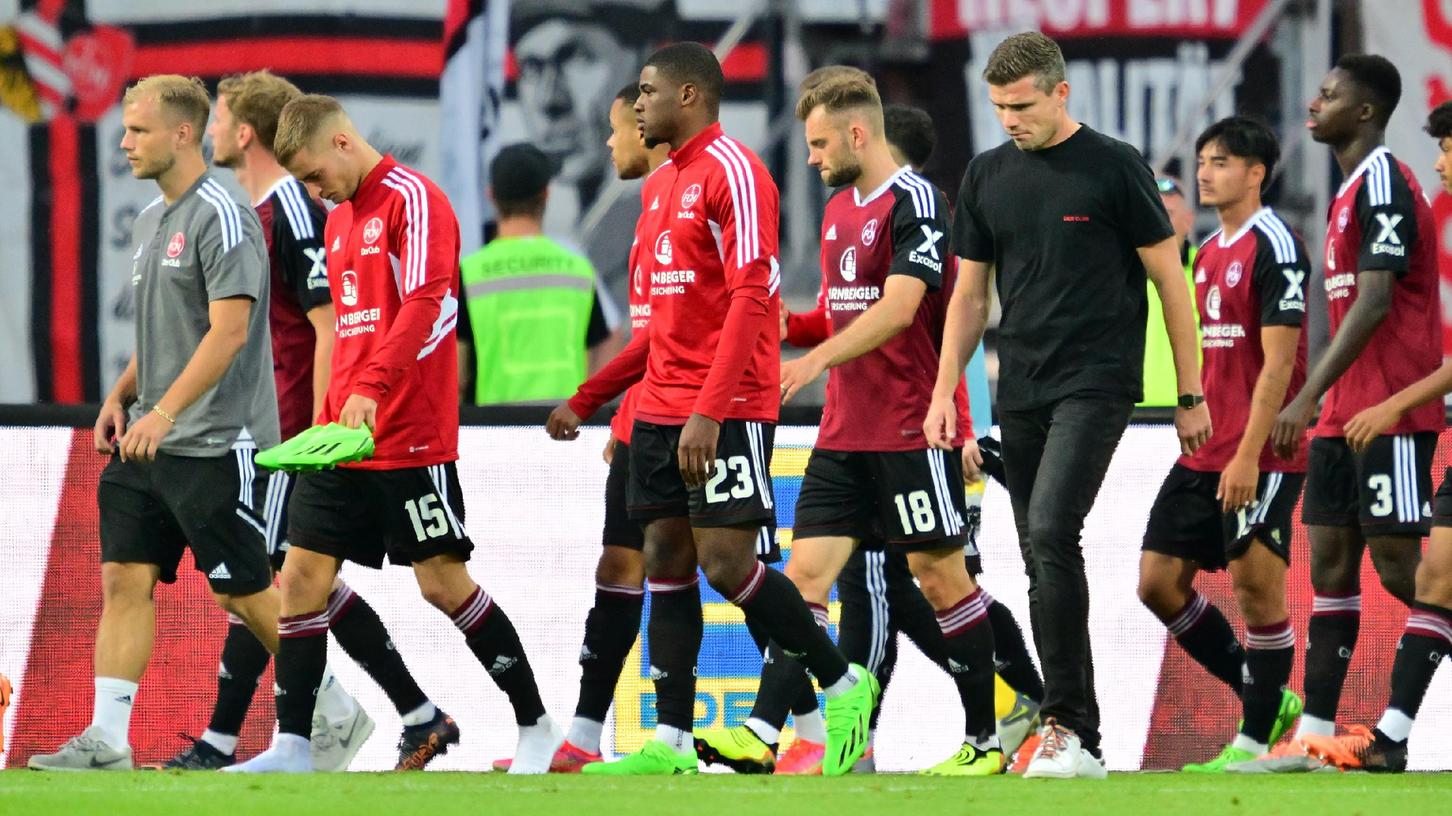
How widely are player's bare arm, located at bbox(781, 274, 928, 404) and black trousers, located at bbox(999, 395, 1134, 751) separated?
62cm

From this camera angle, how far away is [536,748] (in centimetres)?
713

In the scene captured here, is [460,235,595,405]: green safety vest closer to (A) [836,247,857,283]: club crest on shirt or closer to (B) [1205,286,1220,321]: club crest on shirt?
(A) [836,247,857,283]: club crest on shirt

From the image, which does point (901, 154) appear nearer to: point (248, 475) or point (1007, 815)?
point (248, 475)

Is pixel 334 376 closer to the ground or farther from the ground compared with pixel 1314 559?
farther from the ground

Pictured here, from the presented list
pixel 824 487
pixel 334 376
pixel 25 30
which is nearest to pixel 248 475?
pixel 334 376

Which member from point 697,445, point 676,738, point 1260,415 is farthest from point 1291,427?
point 676,738

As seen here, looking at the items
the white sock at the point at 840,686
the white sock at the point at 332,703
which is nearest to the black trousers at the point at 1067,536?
the white sock at the point at 840,686

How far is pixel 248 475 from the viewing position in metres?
7.41

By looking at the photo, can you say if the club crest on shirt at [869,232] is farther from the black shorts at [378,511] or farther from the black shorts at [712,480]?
the black shorts at [378,511]

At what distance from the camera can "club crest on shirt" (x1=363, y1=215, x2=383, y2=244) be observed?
6.92m

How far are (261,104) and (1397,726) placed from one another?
13.6ft

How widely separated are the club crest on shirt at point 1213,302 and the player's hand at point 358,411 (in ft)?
9.49

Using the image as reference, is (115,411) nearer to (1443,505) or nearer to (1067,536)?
(1067,536)

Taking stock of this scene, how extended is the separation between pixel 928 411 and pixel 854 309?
48 cm
